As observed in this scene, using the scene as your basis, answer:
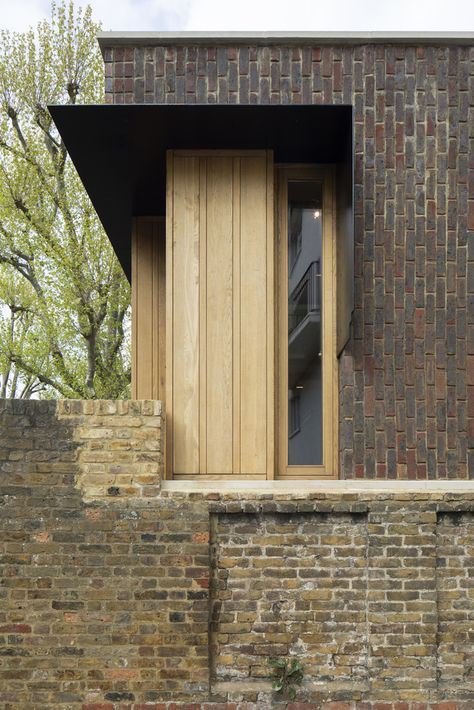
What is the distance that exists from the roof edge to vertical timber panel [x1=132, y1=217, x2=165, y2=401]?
7.75 ft

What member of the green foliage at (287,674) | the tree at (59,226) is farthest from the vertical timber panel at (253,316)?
the tree at (59,226)

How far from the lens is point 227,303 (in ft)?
21.4

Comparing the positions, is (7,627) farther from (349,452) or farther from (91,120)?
(91,120)

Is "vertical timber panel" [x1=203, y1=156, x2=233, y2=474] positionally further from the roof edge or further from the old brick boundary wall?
the roof edge

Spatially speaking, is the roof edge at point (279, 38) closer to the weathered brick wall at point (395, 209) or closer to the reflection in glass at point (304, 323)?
the weathered brick wall at point (395, 209)

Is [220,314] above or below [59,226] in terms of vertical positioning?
below

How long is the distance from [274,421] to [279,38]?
333cm

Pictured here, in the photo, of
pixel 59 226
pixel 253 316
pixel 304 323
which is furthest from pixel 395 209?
pixel 59 226

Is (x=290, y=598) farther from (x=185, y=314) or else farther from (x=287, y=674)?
(x=185, y=314)

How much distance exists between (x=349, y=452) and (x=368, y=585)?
3.51 feet

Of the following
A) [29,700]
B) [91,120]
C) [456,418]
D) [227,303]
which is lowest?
[29,700]

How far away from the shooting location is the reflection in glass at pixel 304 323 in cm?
657

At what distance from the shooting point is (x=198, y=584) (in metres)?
5.88

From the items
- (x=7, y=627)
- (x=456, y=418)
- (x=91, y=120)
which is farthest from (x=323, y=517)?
(x=91, y=120)
